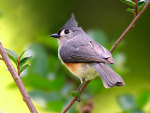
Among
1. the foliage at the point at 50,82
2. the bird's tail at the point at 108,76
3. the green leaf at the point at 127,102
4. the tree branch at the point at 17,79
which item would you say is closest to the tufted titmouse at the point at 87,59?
the bird's tail at the point at 108,76

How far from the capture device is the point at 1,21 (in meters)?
4.29

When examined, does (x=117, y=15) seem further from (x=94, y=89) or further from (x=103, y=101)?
(x=94, y=89)

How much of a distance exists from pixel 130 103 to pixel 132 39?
2.16 meters

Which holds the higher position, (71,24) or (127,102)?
(71,24)

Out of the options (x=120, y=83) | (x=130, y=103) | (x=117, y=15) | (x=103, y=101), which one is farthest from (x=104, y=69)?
(x=117, y=15)

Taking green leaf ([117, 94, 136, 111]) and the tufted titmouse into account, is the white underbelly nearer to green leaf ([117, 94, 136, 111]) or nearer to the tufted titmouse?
the tufted titmouse

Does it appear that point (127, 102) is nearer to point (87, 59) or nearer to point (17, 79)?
point (87, 59)

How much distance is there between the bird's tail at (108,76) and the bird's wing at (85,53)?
41mm

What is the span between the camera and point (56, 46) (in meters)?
2.81

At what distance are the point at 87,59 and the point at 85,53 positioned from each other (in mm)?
88

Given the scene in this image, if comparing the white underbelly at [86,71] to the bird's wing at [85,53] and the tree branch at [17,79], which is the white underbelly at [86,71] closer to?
the bird's wing at [85,53]

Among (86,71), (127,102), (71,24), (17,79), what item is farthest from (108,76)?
(71,24)

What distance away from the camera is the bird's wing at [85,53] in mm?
2326

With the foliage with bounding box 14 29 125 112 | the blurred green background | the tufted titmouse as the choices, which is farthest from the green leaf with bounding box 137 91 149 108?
the tufted titmouse
